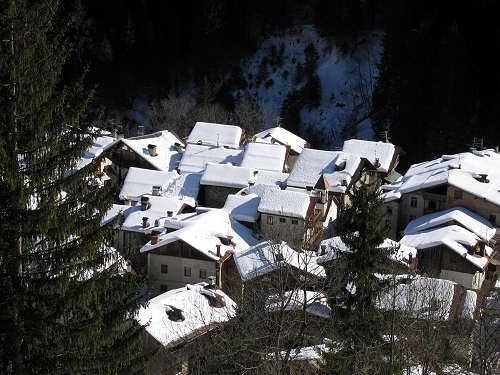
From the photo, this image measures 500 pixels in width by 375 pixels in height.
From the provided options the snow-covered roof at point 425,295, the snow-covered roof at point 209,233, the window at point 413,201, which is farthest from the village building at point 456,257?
the snow-covered roof at point 209,233

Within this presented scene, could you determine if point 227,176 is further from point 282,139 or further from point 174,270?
point 282,139

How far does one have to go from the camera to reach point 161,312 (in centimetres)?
2464

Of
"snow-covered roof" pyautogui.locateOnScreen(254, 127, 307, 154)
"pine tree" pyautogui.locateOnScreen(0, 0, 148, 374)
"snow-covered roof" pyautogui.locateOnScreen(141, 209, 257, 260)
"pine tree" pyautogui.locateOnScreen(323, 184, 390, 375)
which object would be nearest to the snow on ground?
"snow-covered roof" pyautogui.locateOnScreen(254, 127, 307, 154)

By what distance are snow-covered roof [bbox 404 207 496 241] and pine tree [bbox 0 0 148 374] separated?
26.3 metres

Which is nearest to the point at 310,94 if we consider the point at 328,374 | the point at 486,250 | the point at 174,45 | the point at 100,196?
the point at 174,45

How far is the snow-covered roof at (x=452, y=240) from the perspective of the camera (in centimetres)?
3138

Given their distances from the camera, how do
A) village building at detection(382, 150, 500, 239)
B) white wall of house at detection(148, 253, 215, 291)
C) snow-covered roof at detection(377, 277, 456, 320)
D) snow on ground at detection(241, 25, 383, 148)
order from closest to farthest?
1. snow-covered roof at detection(377, 277, 456, 320)
2. white wall of house at detection(148, 253, 215, 291)
3. village building at detection(382, 150, 500, 239)
4. snow on ground at detection(241, 25, 383, 148)

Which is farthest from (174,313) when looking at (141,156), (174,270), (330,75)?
(330,75)

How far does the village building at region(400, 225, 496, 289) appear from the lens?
3136 centimetres

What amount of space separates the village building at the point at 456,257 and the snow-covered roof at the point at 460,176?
4.64 m

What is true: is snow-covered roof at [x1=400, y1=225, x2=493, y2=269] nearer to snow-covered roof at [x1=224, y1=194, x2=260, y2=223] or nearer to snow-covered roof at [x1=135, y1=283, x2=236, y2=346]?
snow-covered roof at [x1=224, y1=194, x2=260, y2=223]

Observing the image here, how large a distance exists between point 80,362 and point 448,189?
96.9 feet

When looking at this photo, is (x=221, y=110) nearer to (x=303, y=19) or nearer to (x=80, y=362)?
(x=303, y=19)

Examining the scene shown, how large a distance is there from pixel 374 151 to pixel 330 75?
60.6 ft
